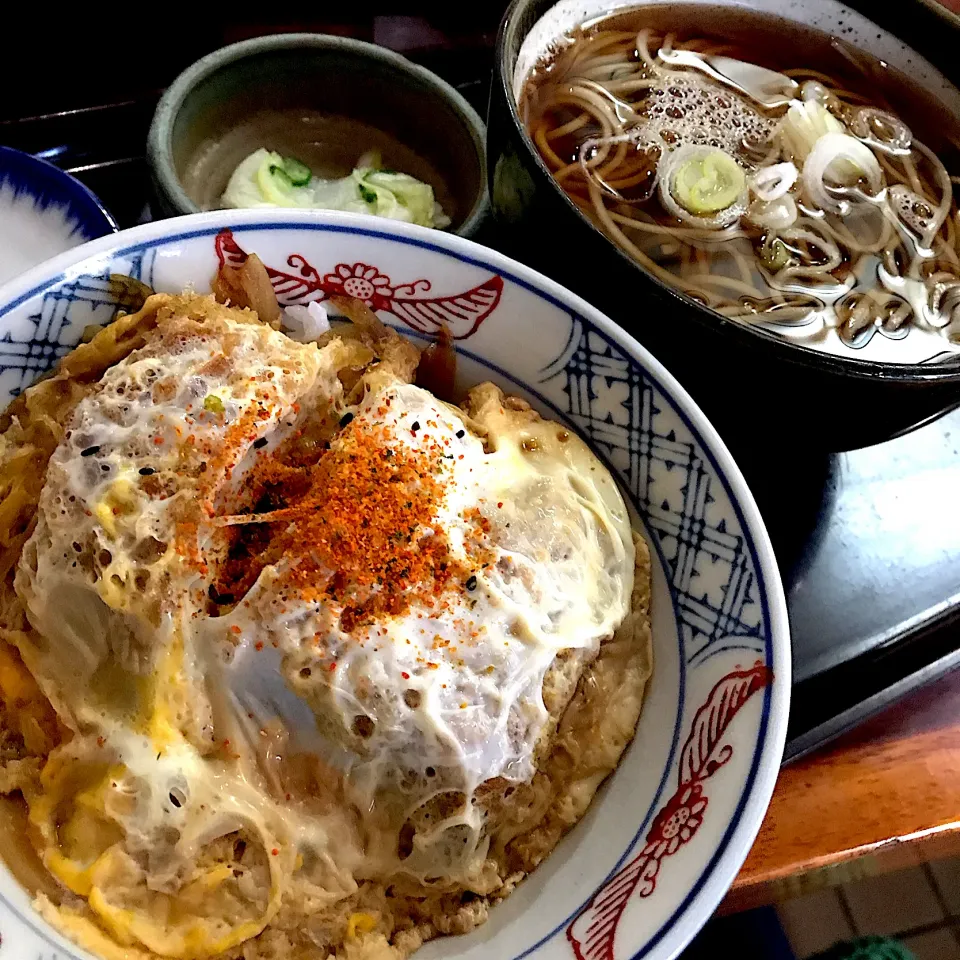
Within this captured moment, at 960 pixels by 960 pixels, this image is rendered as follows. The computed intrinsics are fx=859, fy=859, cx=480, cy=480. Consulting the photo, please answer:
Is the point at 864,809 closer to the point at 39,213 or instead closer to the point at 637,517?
the point at 637,517

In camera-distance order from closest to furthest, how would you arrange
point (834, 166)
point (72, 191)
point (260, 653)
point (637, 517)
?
point (260, 653) < point (637, 517) < point (834, 166) < point (72, 191)

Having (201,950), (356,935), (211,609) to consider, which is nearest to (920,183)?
(211,609)

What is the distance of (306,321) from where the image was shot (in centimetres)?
130

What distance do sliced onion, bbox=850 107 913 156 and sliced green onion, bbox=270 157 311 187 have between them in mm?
1112

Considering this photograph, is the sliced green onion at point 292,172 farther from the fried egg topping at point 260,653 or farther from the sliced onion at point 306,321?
the fried egg topping at point 260,653

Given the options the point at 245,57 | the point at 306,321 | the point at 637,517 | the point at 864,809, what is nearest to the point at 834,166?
the point at 637,517

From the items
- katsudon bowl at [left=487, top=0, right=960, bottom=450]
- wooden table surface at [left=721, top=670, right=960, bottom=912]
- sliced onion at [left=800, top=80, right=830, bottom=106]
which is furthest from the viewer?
sliced onion at [left=800, top=80, right=830, bottom=106]

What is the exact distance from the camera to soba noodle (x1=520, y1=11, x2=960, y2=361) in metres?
1.33

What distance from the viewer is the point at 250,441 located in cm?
109

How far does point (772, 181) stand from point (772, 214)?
0.22 feet

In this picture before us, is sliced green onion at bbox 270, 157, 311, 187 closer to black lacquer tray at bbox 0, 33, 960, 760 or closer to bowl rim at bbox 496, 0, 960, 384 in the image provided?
bowl rim at bbox 496, 0, 960, 384

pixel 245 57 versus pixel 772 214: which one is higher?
pixel 772 214

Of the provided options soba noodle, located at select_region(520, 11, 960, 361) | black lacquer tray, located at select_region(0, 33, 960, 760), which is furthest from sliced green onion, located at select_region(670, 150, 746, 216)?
black lacquer tray, located at select_region(0, 33, 960, 760)

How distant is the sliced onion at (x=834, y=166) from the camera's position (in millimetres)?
1433
